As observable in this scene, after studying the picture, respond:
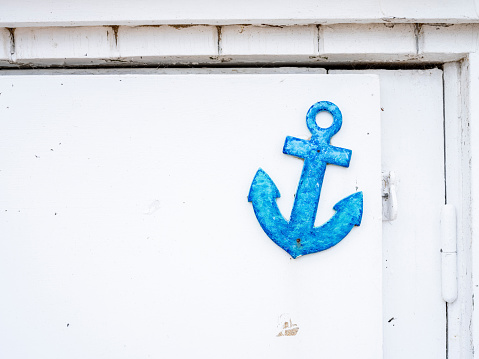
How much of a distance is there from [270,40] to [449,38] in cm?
45

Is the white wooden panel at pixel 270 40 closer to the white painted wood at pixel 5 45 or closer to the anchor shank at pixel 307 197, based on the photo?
the anchor shank at pixel 307 197

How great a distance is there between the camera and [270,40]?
1188 mm

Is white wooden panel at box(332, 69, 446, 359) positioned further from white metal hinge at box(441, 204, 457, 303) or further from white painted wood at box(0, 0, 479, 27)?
white painted wood at box(0, 0, 479, 27)

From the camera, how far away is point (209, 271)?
118 cm

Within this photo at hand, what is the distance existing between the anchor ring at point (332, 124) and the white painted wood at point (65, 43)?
1.76ft

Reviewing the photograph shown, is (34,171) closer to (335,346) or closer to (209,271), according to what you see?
(209,271)

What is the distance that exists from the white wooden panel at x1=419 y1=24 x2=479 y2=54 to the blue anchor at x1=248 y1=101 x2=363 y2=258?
11.4 inches

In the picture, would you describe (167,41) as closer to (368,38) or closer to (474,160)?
(368,38)

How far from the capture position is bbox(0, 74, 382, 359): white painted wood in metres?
1.18

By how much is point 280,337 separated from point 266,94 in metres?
0.62

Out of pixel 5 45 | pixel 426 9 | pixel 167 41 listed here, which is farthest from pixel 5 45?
pixel 426 9

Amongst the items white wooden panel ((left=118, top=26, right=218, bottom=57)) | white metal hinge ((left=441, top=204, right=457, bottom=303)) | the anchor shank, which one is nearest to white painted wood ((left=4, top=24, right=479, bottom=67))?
white wooden panel ((left=118, top=26, right=218, bottom=57))

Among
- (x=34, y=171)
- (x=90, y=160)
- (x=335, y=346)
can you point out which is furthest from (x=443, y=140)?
(x=34, y=171)

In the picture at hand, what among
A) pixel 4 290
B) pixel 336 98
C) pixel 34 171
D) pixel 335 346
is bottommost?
pixel 335 346
